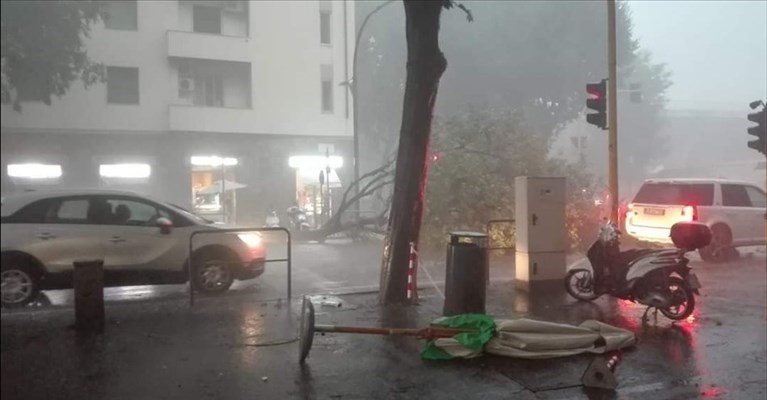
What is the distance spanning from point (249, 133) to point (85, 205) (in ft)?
6.44

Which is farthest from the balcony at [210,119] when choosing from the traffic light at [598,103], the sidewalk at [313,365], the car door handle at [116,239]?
the traffic light at [598,103]

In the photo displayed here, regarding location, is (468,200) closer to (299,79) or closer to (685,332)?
(685,332)

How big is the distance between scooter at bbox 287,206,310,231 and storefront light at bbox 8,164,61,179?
4.37 m

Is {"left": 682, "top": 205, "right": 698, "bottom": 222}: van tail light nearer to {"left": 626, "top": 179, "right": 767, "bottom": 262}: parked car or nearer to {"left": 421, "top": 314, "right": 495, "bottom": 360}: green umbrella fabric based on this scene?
{"left": 626, "top": 179, "right": 767, "bottom": 262}: parked car

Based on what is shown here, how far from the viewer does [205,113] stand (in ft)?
18.8

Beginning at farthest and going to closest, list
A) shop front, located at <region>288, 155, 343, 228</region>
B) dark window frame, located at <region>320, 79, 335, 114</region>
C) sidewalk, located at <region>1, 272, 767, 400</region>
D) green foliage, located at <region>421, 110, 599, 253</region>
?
green foliage, located at <region>421, 110, 599, 253</region> → dark window frame, located at <region>320, 79, 335, 114</region> → shop front, located at <region>288, 155, 343, 228</region> → sidewalk, located at <region>1, 272, 767, 400</region>

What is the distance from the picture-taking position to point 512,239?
1407 cm

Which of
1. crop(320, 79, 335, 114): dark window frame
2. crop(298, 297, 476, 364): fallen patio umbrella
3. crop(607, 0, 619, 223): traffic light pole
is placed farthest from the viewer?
crop(607, 0, 619, 223): traffic light pole

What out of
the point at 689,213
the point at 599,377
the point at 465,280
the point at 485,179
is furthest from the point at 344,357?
the point at 689,213

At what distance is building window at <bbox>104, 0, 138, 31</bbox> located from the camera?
3721 millimetres

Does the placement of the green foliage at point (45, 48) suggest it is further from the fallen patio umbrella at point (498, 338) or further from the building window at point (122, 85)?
the fallen patio umbrella at point (498, 338)

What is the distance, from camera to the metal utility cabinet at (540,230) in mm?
10594

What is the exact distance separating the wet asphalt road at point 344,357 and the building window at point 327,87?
2.53 m

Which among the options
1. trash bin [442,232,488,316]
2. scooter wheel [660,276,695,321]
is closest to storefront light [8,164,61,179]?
trash bin [442,232,488,316]
